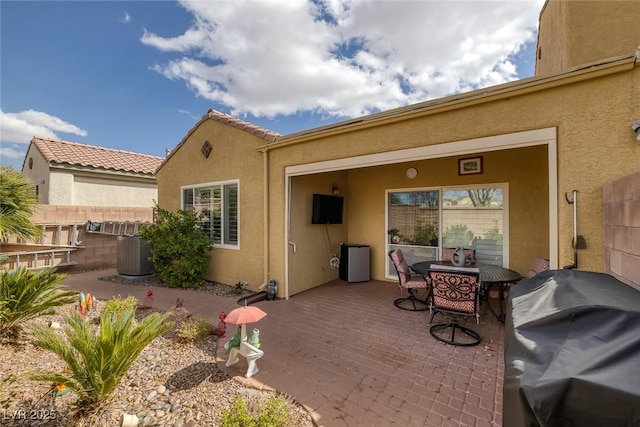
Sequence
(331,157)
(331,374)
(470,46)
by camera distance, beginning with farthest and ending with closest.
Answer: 1. (470,46)
2. (331,157)
3. (331,374)

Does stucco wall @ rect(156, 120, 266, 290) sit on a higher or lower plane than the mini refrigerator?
higher

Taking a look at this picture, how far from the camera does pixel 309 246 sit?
299 inches

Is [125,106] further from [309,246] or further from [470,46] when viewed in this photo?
[470,46]

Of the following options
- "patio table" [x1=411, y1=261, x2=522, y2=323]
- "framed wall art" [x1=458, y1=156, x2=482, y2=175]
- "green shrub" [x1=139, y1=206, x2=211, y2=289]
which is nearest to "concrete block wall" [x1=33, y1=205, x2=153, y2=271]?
"green shrub" [x1=139, y1=206, x2=211, y2=289]

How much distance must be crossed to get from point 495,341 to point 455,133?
356cm

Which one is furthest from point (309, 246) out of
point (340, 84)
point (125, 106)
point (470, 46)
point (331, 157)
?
point (125, 106)

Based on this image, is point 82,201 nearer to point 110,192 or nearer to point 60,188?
point 60,188

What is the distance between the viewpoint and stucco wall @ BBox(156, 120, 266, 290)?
726 cm

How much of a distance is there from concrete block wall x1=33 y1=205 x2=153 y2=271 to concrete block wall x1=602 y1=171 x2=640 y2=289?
542 inches

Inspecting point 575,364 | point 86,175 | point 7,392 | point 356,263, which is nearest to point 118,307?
point 7,392

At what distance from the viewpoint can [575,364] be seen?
3.71ft

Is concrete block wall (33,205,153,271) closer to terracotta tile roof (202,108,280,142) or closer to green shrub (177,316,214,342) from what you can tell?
terracotta tile roof (202,108,280,142)

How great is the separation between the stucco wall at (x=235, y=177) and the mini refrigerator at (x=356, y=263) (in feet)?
8.91

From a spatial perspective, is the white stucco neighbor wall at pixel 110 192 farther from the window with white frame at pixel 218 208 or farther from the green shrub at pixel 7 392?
the green shrub at pixel 7 392
